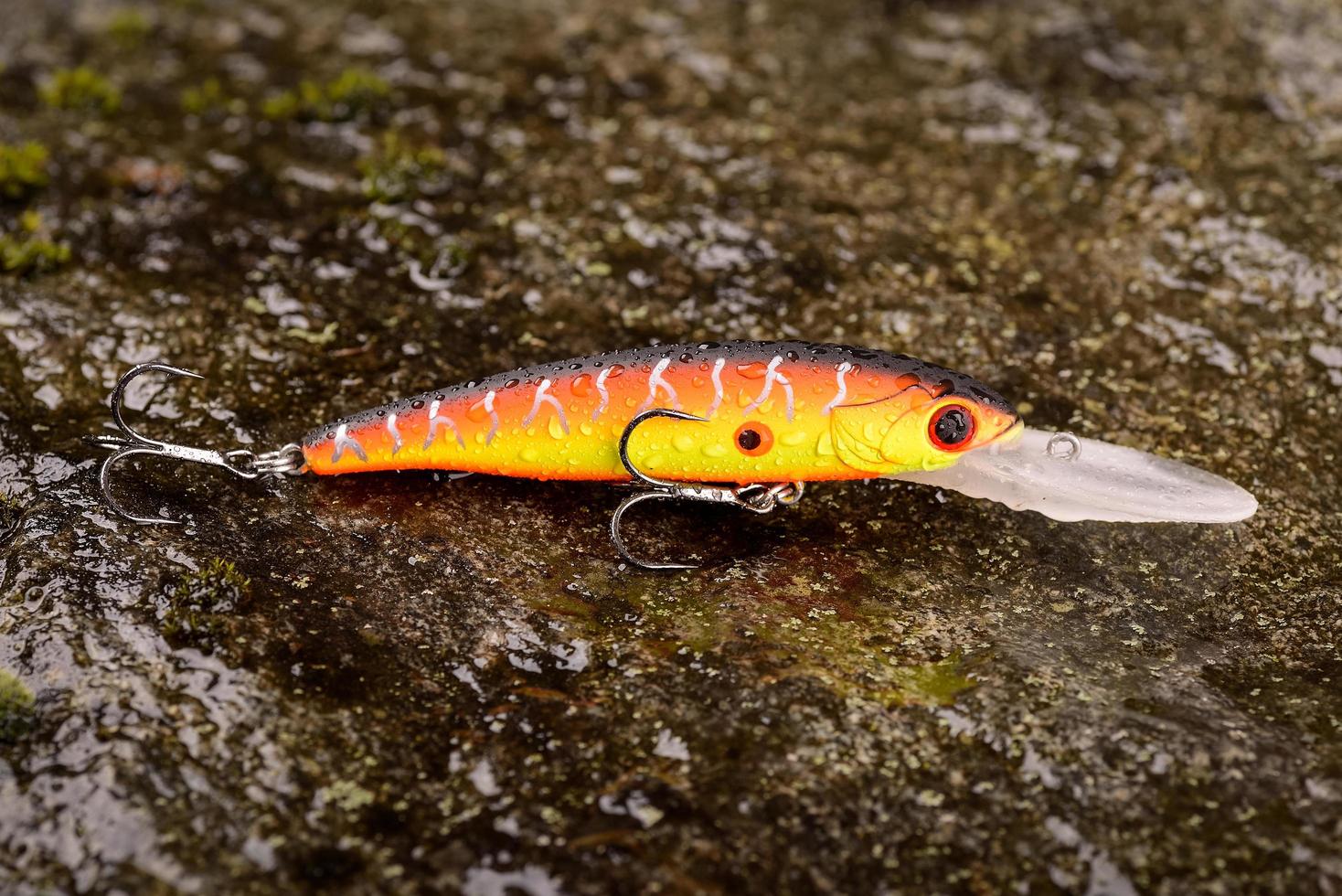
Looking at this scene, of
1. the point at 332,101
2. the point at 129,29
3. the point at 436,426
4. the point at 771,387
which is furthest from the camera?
the point at 129,29

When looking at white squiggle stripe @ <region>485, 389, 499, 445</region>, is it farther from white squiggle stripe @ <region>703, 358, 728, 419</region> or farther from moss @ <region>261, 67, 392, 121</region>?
moss @ <region>261, 67, 392, 121</region>

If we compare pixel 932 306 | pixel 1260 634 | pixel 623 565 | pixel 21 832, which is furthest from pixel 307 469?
pixel 1260 634

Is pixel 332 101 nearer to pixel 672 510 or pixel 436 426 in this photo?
pixel 436 426

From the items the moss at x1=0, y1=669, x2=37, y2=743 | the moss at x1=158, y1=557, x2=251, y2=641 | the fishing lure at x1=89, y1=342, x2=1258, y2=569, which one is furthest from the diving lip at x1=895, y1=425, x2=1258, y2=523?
the moss at x1=0, y1=669, x2=37, y2=743

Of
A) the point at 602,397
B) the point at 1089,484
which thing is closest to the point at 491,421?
the point at 602,397

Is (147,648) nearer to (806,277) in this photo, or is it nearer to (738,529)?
(738,529)

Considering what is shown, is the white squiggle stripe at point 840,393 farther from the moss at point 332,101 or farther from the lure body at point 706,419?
the moss at point 332,101
